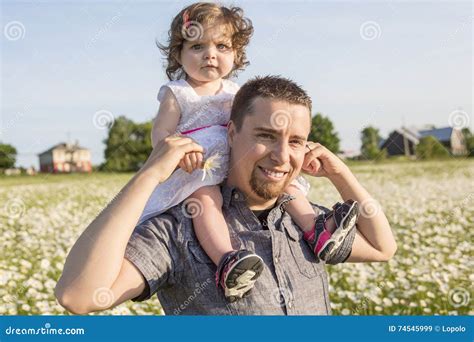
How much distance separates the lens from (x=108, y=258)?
2.30 metres

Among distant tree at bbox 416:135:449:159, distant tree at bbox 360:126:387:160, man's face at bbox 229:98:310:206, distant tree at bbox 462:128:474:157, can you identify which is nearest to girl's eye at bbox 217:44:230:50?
man's face at bbox 229:98:310:206

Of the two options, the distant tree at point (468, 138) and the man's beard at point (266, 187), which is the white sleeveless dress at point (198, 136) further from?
the distant tree at point (468, 138)

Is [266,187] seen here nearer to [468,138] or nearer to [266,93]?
[266,93]

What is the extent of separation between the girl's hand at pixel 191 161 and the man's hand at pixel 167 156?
0.06 feet

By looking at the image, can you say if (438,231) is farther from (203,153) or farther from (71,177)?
(71,177)

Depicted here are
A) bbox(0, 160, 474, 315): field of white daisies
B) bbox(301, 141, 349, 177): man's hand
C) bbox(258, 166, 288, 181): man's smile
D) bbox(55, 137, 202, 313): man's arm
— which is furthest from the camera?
bbox(0, 160, 474, 315): field of white daisies

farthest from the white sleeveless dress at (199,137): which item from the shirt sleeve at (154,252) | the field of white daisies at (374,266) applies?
the field of white daisies at (374,266)

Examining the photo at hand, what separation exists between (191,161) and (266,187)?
322mm

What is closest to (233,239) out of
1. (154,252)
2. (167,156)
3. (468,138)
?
(154,252)

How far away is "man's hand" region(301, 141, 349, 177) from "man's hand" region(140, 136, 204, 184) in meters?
0.54

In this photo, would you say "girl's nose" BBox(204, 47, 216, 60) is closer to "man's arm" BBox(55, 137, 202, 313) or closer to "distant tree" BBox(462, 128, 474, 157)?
"man's arm" BBox(55, 137, 202, 313)

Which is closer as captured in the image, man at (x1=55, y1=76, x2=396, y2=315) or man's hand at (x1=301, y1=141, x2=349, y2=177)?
man at (x1=55, y1=76, x2=396, y2=315)

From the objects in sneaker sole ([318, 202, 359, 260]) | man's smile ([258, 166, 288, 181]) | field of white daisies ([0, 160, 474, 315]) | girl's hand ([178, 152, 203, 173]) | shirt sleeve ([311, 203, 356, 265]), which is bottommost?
field of white daisies ([0, 160, 474, 315])

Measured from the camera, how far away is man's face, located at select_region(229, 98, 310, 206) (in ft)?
8.53
